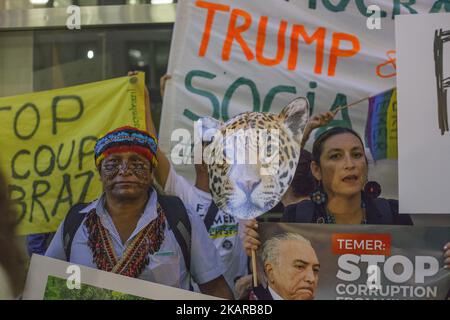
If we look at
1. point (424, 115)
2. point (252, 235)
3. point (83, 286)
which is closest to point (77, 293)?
point (83, 286)

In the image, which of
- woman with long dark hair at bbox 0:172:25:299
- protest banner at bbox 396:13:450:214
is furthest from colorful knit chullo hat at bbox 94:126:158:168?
protest banner at bbox 396:13:450:214

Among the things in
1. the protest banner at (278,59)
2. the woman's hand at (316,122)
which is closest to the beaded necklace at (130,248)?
the protest banner at (278,59)

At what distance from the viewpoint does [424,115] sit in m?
3.45

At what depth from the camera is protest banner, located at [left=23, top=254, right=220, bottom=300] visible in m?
3.57

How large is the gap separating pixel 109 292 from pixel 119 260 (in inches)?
7.4

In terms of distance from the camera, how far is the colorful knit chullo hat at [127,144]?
12.0 feet

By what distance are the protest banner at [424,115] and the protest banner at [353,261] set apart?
0.63 ft

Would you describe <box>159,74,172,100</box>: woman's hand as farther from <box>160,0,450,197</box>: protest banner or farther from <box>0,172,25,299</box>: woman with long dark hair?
<box>0,172,25,299</box>: woman with long dark hair

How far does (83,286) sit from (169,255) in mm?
525

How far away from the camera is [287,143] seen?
3566mm

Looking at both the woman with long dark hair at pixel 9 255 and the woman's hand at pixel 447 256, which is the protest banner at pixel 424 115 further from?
the woman with long dark hair at pixel 9 255

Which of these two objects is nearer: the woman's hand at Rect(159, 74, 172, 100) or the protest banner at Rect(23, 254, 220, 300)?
the protest banner at Rect(23, 254, 220, 300)

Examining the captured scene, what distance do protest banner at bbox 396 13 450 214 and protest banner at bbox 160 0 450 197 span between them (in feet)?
0.25
